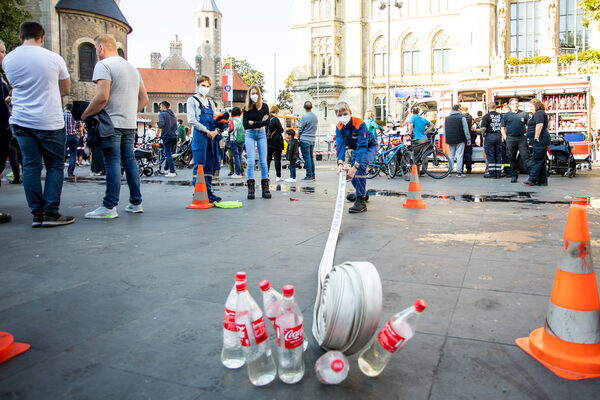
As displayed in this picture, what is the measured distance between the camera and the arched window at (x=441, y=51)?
153 feet

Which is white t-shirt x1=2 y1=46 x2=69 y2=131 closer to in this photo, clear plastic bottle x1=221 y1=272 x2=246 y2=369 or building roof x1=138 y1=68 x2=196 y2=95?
clear plastic bottle x1=221 y1=272 x2=246 y2=369

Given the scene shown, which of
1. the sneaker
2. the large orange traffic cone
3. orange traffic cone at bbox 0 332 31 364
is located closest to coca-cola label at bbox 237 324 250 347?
orange traffic cone at bbox 0 332 31 364

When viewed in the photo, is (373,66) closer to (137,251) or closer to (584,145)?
(584,145)

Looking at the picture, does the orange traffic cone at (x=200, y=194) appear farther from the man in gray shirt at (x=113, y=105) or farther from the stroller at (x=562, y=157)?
the stroller at (x=562, y=157)

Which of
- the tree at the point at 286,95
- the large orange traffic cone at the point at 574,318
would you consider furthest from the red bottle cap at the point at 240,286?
the tree at the point at 286,95

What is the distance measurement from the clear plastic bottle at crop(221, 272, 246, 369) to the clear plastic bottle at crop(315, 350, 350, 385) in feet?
1.27

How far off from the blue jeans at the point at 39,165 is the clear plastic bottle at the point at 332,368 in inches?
195

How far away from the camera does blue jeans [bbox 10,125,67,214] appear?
19.1ft

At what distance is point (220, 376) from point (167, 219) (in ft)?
15.2

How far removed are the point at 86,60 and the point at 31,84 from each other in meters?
36.9

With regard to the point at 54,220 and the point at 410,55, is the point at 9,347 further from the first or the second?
the point at 410,55

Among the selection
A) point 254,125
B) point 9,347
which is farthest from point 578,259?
point 254,125

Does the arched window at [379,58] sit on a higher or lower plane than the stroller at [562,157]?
higher

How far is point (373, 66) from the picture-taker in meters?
49.6
